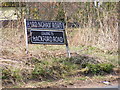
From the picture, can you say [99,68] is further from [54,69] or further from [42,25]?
[42,25]

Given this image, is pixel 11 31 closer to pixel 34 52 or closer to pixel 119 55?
pixel 34 52

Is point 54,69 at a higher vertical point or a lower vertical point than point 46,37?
lower

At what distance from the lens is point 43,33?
9.05 m

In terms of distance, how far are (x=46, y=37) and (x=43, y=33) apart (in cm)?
17

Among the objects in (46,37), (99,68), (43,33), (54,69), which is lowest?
(99,68)

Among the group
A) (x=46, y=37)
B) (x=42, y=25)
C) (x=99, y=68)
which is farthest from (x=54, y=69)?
(x=42, y=25)

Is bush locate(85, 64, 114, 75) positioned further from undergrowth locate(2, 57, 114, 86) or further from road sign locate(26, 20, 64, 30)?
road sign locate(26, 20, 64, 30)

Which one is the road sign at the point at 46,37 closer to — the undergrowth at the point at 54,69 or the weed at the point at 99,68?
the undergrowth at the point at 54,69

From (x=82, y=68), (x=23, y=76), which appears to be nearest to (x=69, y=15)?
(x=82, y=68)

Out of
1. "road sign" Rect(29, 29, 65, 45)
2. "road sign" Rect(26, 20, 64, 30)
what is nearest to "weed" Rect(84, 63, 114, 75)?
"road sign" Rect(29, 29, 65, 45)

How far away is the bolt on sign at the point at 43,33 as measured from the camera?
29.3 ft

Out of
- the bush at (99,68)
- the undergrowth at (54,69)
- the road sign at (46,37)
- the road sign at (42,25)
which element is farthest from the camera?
the road sign at (42,25)

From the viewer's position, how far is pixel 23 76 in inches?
287

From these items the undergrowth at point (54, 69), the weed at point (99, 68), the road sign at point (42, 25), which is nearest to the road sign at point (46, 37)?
the road sign at point (42, 25)
